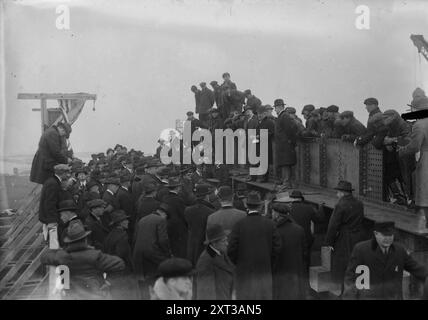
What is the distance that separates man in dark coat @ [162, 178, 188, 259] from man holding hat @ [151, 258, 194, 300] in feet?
7.96

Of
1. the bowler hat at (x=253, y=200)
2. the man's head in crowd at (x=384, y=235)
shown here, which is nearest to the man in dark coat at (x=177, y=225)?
the bowler hat at (x=253, y=200)

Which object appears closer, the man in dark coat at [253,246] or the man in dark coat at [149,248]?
the man in dark coat at [253,246]

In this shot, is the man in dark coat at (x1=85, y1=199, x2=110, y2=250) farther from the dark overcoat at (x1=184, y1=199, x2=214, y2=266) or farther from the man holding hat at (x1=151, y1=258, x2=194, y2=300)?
the man holding hat at (x1=151, y1=258, x2=194, y2=300)

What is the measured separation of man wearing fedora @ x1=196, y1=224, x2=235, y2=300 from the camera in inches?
200

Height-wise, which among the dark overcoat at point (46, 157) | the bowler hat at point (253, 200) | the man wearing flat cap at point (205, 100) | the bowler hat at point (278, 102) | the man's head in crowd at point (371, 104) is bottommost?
the bowler hat at point (253, 200)

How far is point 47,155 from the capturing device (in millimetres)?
7516

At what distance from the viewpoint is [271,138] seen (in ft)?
30.8

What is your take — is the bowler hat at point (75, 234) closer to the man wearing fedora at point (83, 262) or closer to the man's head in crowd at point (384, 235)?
the man wearing fedora at point (83, 262)

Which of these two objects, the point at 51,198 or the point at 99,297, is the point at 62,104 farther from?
the point at 99,297

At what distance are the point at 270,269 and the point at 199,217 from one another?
1.33 meters

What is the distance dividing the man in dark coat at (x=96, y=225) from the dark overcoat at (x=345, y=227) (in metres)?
2.88

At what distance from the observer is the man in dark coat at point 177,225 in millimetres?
6730

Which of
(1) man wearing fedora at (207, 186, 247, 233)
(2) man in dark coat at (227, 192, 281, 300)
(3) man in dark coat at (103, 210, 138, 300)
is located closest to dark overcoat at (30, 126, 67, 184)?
(3) man in dark coat at (103, 210, 138, 300)
